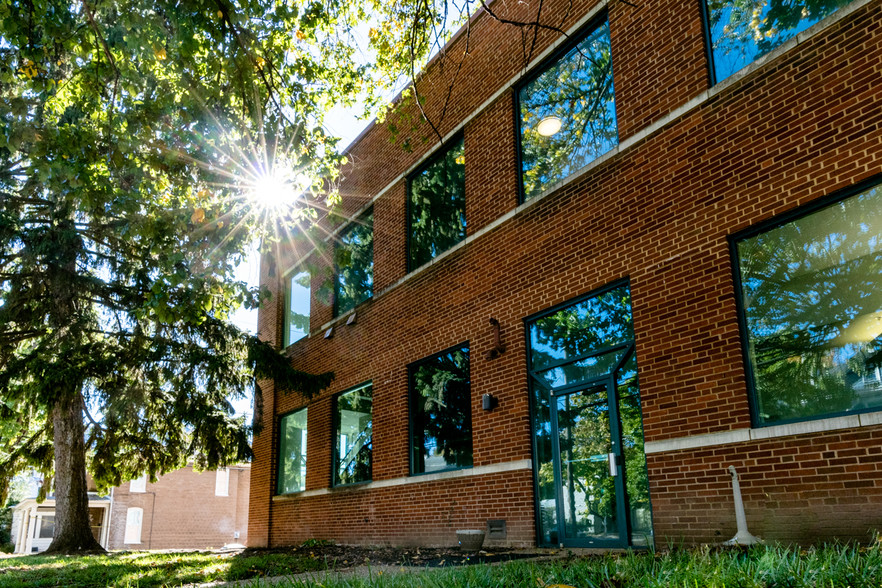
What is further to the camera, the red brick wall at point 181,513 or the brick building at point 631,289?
the red brick wall at point 181,513

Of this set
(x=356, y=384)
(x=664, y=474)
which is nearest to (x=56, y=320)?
(x=356, y=384)

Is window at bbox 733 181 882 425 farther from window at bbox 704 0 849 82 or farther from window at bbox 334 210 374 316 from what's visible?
window at bbox 334 210 374 316

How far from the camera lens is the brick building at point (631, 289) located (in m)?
6.94

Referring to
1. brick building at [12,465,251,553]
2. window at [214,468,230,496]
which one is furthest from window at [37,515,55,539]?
window at [214,468,230,496]

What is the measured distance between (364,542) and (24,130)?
9216mm

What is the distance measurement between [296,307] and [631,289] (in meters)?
12.0

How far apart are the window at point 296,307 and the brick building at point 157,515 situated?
89.9ft

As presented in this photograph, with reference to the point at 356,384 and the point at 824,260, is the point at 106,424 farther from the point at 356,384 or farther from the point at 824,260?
the point at 824,260

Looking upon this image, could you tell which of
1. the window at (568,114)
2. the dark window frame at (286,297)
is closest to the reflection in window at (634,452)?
the window at (568,114)

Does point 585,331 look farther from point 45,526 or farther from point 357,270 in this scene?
point 45,526

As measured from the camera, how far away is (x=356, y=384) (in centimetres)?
1498

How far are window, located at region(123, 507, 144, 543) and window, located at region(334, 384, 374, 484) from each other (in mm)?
35605

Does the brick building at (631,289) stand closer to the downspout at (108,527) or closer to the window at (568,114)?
the window at (568,114)

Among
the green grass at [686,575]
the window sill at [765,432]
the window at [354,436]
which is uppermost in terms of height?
the window at [354,436]
